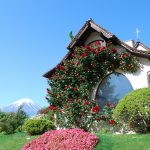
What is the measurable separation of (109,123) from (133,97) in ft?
12.0

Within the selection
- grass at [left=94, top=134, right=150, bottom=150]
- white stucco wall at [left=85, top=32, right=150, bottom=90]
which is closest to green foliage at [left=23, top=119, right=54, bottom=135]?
white stucco wall at [left=85, top=32, right=150, bottom=90]

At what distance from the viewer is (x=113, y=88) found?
73.9 ft

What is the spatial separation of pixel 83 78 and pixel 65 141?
707cm

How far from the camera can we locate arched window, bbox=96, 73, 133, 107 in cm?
2202

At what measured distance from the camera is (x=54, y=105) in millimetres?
23562

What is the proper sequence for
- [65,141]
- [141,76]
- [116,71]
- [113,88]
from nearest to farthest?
1. [65,141]
2. [141,76]
3. [116,71]
4. [113,88]

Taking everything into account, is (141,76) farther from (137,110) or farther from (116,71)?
(137,110)

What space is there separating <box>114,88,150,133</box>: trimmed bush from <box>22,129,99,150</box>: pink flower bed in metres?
2.63

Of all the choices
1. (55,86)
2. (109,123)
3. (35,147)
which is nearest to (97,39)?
(55,86)

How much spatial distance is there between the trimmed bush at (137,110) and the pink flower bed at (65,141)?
2632 mm

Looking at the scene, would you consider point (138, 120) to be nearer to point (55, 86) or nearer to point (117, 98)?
point (117, 98)

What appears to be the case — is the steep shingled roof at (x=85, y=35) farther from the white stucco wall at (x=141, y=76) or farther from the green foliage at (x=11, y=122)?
the green foliage at (x=11, y=122)

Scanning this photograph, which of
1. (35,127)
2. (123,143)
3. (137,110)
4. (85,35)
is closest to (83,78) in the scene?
(85,35)

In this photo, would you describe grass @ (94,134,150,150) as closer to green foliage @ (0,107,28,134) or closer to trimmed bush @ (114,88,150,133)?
trimmed bush @ (114,88,150,133)
